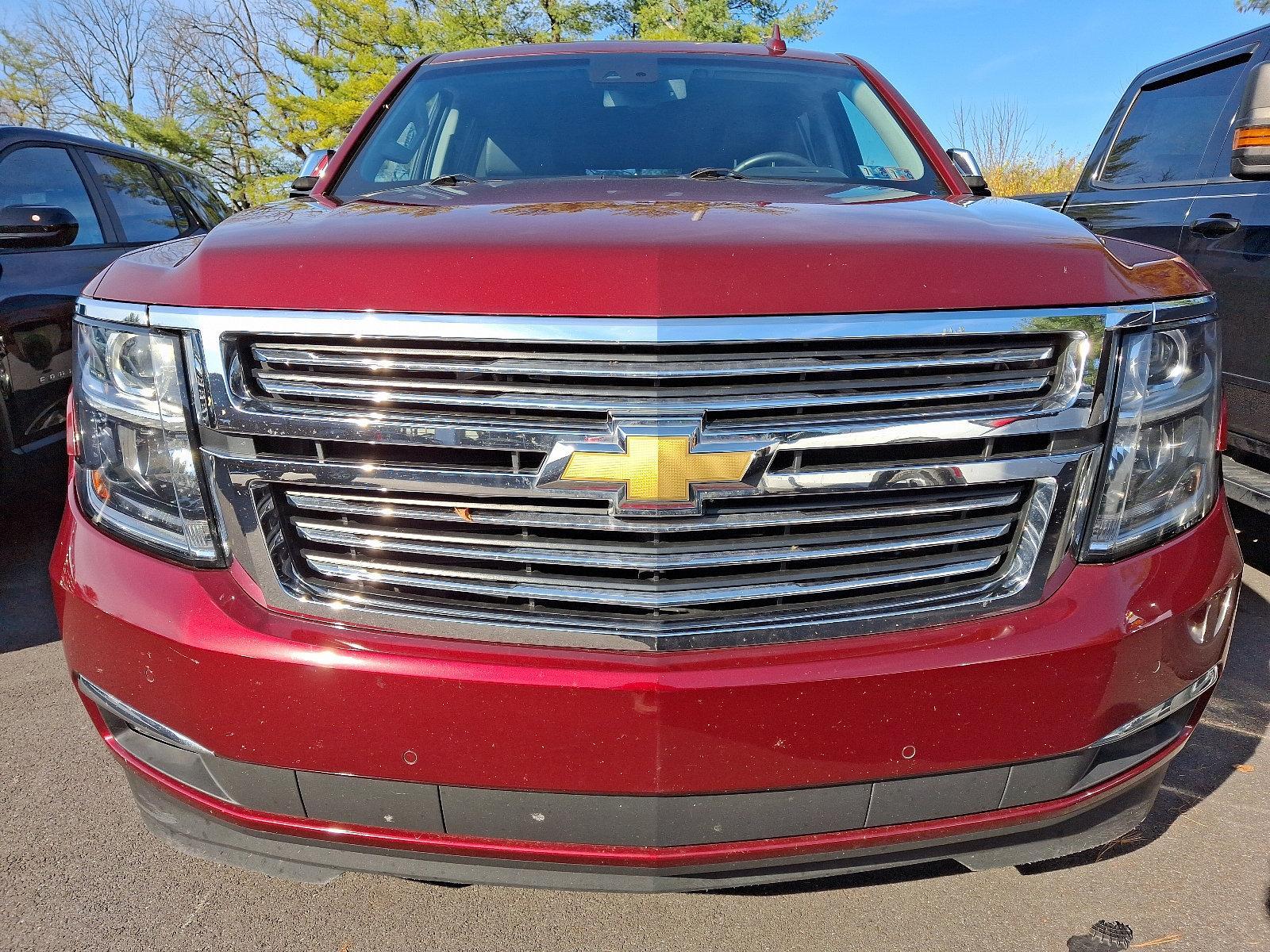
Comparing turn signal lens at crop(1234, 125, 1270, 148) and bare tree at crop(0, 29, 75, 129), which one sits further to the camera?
bare tree at crop(0, 29, 75, 129)

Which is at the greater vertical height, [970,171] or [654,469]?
[970,171]

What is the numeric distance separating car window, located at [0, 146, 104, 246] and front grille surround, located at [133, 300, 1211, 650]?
3340 millimetres

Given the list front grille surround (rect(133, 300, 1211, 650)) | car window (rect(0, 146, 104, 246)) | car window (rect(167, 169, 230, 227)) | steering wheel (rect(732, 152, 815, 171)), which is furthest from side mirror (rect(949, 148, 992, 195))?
car window (rect(167, 169, 230, 227))

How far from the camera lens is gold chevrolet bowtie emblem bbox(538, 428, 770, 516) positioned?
4.39ft

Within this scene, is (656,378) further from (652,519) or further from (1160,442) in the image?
(1160,442)

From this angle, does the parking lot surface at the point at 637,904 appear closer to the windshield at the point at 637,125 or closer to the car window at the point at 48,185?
the windshield at the point at 637,125

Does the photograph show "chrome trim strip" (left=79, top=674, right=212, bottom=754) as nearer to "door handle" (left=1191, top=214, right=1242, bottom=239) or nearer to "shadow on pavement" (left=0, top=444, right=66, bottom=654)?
"shadow on pavement" (left=0, top=444, right=66, bottom=654)

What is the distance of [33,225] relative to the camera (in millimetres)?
3529

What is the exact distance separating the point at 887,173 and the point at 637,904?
1.96 meters

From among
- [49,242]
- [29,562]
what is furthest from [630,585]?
[29,562]

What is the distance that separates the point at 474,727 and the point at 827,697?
1.74 ft

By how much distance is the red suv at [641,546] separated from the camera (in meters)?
1.35

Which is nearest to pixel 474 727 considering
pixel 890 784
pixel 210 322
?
pixel 890 784

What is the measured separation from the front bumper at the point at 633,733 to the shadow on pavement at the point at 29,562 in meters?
2.28
